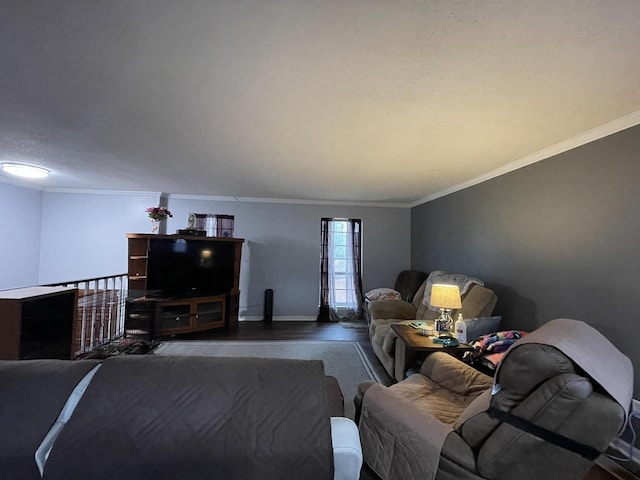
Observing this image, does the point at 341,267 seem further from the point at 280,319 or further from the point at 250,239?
the point at 250,239

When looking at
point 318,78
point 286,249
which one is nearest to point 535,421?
point 318,78

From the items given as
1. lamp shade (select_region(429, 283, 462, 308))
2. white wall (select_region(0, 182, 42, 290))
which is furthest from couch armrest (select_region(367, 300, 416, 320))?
white wall (select_region(0, 182, 42, 290))

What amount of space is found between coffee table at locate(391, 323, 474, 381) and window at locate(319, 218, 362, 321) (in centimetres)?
250

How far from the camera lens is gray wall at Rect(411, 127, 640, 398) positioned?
1.81m

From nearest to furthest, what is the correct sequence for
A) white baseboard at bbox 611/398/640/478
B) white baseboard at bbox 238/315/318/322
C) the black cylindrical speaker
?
white baseboard at bbox 611/398/640/478
the black cylindrical speaker
white baseboard at bbox 238/315/318/322

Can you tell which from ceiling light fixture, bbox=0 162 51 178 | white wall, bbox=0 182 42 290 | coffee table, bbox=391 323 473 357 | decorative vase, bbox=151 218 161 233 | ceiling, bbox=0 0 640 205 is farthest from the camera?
decorative vase, bbox=151 218 161 233

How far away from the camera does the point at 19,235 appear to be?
4.18 m

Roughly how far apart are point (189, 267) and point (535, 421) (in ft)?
14.8

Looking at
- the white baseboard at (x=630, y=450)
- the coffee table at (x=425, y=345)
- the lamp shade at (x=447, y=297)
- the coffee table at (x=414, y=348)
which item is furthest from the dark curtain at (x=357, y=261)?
the white baseboard at (x=630, y=450)

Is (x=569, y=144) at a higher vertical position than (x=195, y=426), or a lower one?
higher

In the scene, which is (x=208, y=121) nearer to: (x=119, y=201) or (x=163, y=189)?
(x=163, y=189)

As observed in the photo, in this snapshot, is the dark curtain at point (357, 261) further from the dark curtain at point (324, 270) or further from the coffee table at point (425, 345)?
the coffee table at point (425, 345)

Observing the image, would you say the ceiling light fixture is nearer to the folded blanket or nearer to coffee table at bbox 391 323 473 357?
coffee table at bbox 391 323 473 357

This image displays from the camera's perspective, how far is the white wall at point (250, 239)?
15.0ft
